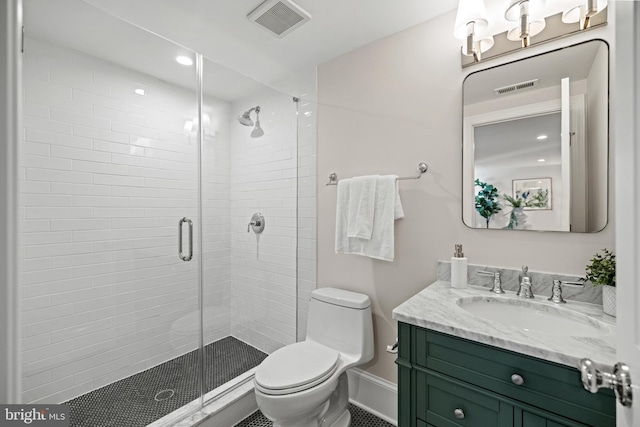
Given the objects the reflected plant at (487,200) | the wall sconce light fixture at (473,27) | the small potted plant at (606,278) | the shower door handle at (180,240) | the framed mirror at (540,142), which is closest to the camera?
the small potted plant at (606,278)

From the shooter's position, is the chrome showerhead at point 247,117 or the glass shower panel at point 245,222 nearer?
the glass shower panel at point 245,222

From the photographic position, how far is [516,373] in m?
0.84

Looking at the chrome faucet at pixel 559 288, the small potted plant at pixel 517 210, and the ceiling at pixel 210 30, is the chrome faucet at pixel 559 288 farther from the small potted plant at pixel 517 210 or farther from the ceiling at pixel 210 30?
the ceiling at pixel 210 30

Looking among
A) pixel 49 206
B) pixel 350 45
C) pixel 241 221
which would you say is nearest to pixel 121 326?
pixel 49 206

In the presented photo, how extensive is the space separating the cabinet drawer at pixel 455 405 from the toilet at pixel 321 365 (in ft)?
1.62

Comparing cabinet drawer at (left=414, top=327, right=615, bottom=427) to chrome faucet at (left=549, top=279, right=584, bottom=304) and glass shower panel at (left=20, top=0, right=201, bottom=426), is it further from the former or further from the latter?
glass shower panel at (left=20, top=0, right=201, bottom=426)

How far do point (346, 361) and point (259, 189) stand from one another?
49.7 inches

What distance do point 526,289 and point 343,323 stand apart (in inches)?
36.4

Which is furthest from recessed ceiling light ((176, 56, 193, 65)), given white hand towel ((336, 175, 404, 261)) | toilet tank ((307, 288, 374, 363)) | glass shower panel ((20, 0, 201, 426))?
toilet tank ((307, 288, 374, 363))

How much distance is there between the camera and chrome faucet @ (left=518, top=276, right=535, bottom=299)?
1196 millimetres

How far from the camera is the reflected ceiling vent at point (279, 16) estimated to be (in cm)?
144

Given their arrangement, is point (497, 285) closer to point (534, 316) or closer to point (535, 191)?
point (534, 316)

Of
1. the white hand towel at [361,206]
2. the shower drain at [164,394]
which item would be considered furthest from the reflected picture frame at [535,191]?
the shower drain at [164,394]

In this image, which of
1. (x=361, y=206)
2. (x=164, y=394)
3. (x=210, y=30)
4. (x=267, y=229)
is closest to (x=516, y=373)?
(x=361, y=206)
